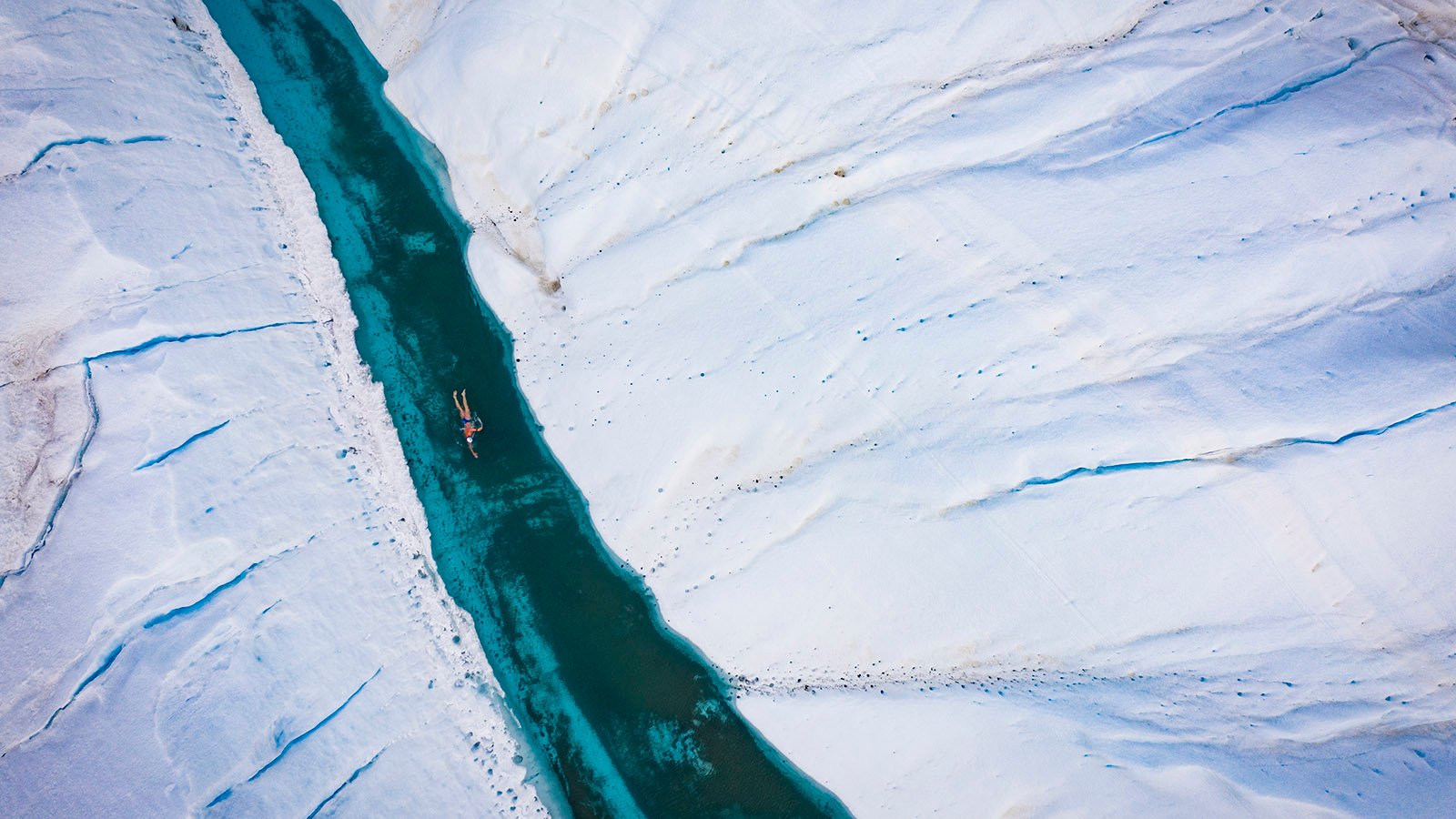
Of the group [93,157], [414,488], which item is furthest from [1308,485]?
[93,157]

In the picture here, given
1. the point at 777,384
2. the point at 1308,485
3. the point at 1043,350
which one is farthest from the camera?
the point at 777,384

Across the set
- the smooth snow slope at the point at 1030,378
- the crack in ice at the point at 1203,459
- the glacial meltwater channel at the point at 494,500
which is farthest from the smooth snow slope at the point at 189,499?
the crack in ice at the point at 1203,459

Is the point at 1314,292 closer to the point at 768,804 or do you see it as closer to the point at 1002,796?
the point at 1002,796

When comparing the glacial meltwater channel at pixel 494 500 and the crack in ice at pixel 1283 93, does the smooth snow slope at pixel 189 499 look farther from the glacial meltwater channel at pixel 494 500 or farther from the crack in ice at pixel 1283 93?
the crack in ice at pixel 1283 93

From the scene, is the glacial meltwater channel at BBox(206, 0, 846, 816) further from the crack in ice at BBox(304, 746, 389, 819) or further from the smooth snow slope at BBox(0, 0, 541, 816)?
the crack in ice at BBox(304, 746, 389, 819)

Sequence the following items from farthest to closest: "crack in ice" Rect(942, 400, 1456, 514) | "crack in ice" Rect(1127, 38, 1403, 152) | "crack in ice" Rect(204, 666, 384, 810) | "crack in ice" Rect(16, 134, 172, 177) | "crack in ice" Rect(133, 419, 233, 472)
→ "crack in ice" Rect(16, 134, 172, 177) < "crack in ice" Rect(133, 419, 233, 472) < "crack in ice" Rect(1127, 38, 1403, 152) < "crack in ice" Rect(204, 666, 384, 810) < "crack in ice" Rect(942, 400, 1456, 514)

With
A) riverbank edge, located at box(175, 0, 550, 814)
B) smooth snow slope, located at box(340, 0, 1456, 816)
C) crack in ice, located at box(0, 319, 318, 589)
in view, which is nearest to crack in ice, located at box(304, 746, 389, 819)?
riverbank edge, located at box(175, 0, 550, 814)

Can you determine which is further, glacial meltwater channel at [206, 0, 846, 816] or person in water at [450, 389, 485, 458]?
person in water at [450, 389, 485, 458]
